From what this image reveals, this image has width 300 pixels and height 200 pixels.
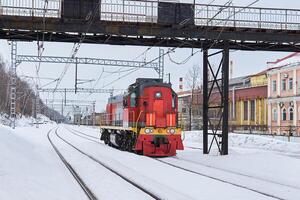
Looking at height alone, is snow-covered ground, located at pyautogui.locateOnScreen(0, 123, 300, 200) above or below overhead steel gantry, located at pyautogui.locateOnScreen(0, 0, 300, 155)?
below

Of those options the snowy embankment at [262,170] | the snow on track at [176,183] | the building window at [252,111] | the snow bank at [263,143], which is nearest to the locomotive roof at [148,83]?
the snowy embankment at [262,170]

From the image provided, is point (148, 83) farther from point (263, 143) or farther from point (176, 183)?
point (263, 143)

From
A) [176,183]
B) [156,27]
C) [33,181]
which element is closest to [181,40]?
[156,27]

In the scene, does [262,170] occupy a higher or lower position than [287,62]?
lower

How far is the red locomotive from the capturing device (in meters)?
24.4

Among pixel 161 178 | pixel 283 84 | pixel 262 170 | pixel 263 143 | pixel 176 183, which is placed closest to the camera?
pixel 176 183

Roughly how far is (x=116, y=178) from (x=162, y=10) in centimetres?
1016

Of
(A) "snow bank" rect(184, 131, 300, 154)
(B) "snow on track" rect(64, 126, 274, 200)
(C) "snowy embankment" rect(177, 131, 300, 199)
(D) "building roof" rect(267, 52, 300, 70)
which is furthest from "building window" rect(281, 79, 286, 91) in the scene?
(B) "snow on track" rect(64, 126, 274, 200)

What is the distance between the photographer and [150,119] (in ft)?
81.7

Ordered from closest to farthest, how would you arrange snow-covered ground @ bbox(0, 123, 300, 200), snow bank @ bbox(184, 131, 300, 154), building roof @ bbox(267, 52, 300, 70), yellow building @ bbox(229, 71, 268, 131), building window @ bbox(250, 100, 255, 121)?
snow-covered ground @ bbox(0, 123, 300, 200) → snow bank @ bbox(184, 131, 300, 154) → building roof @ bbox(267, 52, 300, 70) → yellow building @ bbox(229, 71, 268, 131) → building window @ bbox(250, 100, 255, 121)

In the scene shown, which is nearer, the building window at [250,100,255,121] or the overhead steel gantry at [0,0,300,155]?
the overhead steel gantry at [0,0,300,155]

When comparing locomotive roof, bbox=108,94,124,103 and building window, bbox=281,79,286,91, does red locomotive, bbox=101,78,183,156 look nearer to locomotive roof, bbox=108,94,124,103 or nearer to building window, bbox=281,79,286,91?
locomotive roof, bbox=108,94,124,103

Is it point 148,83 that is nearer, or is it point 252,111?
point 148,83

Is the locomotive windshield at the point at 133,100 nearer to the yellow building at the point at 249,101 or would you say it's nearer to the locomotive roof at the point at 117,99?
the locomotive roof at the point at 117,99
